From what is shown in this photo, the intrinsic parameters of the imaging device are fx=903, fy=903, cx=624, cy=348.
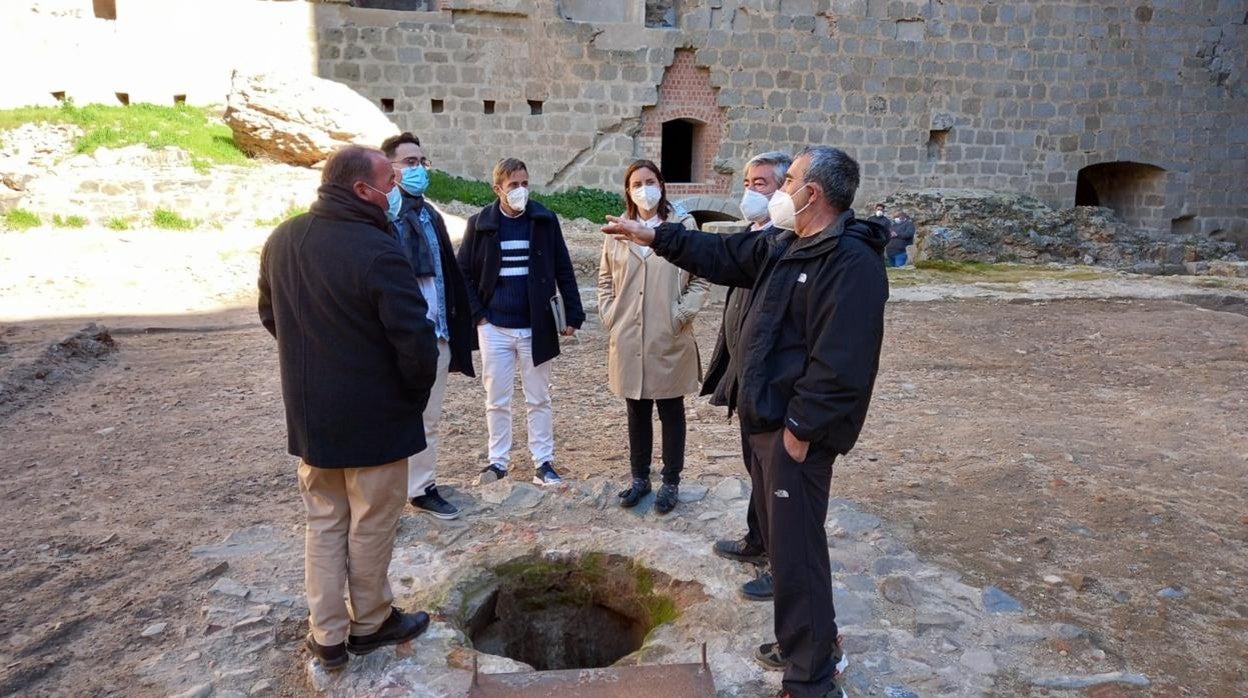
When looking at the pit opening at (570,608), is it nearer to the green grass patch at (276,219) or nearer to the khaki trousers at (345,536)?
the khaki trousers at (345,536)

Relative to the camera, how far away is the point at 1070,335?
8.59 metres

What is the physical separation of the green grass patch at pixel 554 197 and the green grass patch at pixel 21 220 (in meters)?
5.10

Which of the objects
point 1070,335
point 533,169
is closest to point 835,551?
point 1070,335

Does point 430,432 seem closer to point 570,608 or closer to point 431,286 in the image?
point 431,286

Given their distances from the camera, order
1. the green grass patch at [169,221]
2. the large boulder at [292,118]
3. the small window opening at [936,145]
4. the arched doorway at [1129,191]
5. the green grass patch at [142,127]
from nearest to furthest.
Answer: the green grass patch at [169,221]
the green grass patch at [142,127]
the large boulder at [292,118]
the small window opening at [936,145]
the arched doorway at [1129,191]

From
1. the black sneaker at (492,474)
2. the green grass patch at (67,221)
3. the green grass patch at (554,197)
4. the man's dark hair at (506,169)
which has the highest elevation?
the man's dark hair at (506,169)

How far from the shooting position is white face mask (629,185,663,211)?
3979 mm

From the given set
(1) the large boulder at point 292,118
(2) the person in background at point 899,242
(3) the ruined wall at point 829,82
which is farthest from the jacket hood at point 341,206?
(3) the ruined wall at point 829,82

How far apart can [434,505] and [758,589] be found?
5.27 feet

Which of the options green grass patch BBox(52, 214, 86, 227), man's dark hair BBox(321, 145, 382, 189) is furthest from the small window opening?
man's dark hair BBox(321, 145, 382, 189)

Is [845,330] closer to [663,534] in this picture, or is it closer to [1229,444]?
[663,534]

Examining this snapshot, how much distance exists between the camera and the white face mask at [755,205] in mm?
3680

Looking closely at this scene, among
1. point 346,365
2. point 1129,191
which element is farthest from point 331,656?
point 1129,191

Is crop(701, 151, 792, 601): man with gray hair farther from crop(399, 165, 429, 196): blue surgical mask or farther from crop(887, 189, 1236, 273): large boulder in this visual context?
crop(887, 189, 1236, 273): large boulder
